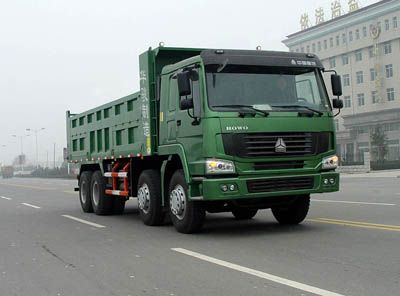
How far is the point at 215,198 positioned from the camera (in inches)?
341

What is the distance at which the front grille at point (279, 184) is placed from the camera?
29.1ft

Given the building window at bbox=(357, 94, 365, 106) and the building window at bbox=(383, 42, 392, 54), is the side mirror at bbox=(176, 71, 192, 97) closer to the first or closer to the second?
the building window at bbox=(383, 42, 392, 54)

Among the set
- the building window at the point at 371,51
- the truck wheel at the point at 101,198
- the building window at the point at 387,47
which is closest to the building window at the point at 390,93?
the building window at the point at 387,47

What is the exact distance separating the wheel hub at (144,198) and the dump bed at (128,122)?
73 centimetres

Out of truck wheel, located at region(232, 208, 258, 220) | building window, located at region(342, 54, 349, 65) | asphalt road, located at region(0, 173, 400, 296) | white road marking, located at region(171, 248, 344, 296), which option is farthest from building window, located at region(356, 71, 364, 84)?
white road marking, located at region(171, 248, 344, 296)

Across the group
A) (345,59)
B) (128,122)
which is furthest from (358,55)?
(128,122)

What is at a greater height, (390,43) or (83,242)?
(390,43)

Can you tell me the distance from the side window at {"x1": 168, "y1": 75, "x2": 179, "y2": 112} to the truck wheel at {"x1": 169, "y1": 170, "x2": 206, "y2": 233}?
1226 mm

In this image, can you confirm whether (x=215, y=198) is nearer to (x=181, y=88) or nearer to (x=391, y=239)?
(x=181, y=88)

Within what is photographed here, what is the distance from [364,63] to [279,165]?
81.9m

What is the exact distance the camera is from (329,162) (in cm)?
951

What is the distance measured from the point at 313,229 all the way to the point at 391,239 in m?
1.73

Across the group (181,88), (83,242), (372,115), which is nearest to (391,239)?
(181,88)

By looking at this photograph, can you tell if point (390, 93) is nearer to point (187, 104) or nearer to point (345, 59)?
point (345, 59)
